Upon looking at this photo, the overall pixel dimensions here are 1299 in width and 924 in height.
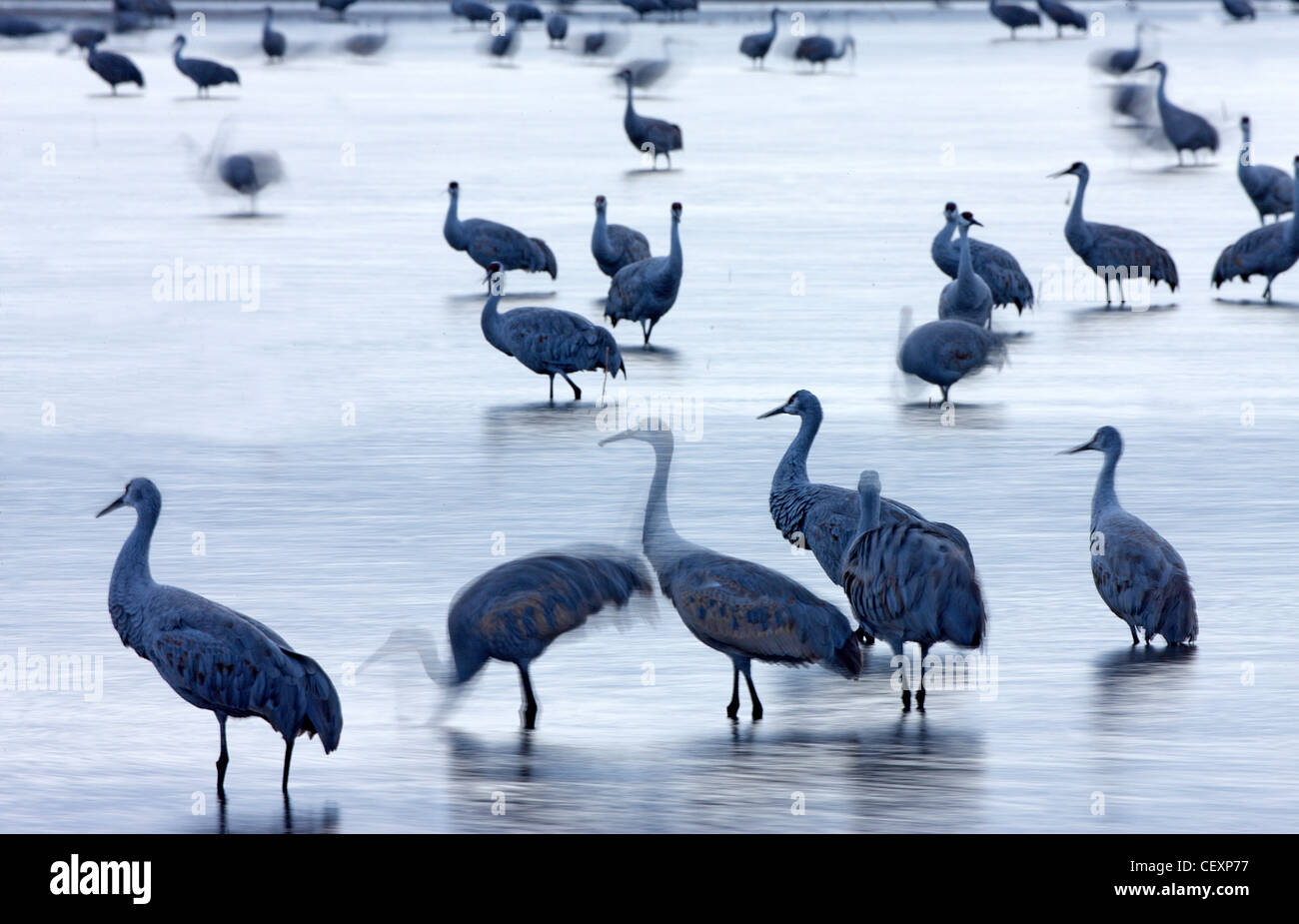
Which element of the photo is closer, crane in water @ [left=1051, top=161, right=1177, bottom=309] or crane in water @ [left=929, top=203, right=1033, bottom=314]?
crane in water @ [left=929, top=203, right=1033, bottom=314]

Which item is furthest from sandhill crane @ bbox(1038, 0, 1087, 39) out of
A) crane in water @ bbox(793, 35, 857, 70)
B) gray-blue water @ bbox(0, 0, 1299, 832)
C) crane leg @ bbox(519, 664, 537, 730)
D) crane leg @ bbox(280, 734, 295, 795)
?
crane leg @ bbox(280, 734, 295, 795)

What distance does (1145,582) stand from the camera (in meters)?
11.1

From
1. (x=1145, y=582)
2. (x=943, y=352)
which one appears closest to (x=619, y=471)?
(x=943, y=352)

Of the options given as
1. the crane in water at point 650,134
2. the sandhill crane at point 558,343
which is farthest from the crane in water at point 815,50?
the sandhill crane at point 558,343

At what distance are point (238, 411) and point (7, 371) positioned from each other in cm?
295

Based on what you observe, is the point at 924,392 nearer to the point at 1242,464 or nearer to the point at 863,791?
the point at 1242,464

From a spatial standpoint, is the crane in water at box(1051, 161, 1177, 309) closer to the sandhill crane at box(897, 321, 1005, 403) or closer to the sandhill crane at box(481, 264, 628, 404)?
the sandhill crane at box(897, 321, 1005, 403)

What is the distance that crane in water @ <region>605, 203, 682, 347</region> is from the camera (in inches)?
794

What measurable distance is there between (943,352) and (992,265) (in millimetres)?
3700

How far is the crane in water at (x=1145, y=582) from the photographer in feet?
36.5

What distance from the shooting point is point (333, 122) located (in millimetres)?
42906

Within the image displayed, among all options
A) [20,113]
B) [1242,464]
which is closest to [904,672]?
[1242,464]

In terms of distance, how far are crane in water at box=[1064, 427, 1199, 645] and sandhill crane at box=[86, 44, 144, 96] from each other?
42.0 m

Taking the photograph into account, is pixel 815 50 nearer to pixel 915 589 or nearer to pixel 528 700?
pixel 915 589
